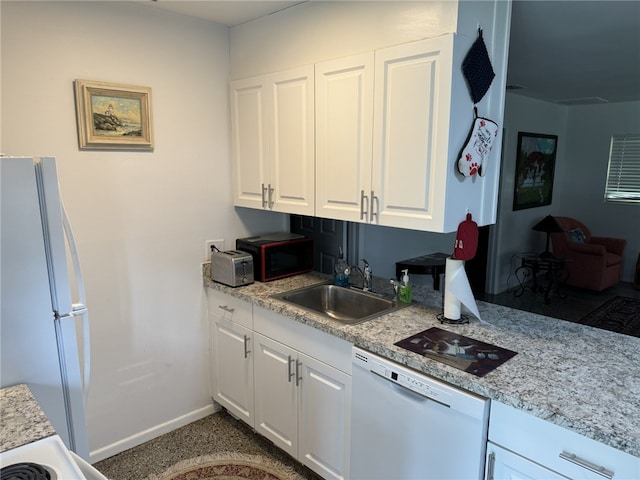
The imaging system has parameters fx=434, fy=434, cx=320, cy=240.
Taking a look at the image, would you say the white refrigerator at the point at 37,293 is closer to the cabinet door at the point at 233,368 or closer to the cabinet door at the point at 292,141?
the cabinet door at the point at 233,368

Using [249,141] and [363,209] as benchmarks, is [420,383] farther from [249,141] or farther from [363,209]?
[249,141]

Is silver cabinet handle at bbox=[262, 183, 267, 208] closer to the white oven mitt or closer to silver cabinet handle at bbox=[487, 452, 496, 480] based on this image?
the white oven mitt

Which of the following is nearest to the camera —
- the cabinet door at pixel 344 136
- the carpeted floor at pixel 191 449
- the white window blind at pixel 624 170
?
the cabinet door at pixel 344 136

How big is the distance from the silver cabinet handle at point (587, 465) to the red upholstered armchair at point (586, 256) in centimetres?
506

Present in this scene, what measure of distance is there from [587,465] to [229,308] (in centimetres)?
188

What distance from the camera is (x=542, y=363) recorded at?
1.57m

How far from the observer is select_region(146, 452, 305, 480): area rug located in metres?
2.32

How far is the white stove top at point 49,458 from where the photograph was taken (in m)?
1.05

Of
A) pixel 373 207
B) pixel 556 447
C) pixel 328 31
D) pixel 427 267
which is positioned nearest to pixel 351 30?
pixel 328 31

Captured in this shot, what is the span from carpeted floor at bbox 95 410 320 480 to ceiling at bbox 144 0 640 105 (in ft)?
8.08

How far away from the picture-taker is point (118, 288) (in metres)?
2.40

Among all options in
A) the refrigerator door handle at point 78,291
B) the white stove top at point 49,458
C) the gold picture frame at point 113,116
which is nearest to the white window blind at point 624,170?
the gold picture frame at point 113,116

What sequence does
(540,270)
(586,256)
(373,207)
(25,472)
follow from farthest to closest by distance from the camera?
(586,256), (540,270), (373,207), (25,472)

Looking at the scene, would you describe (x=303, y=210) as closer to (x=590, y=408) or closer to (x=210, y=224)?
(x=210, y=224)
